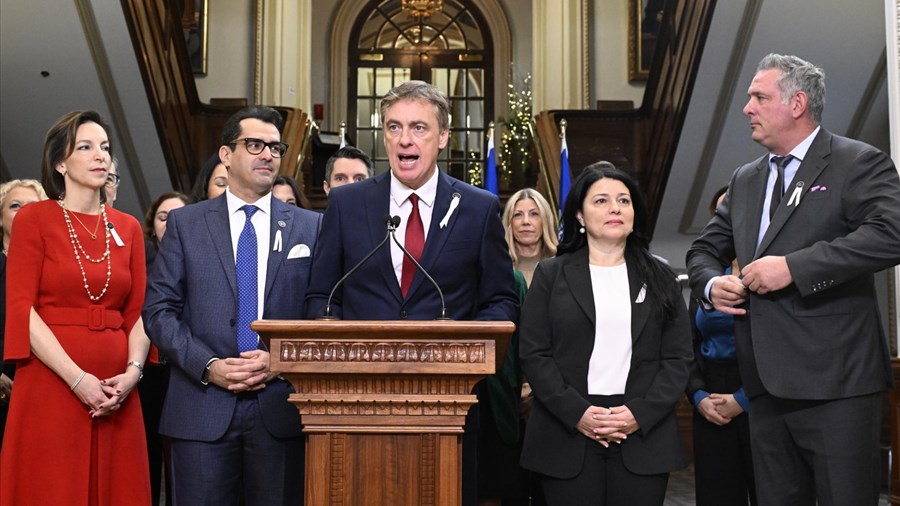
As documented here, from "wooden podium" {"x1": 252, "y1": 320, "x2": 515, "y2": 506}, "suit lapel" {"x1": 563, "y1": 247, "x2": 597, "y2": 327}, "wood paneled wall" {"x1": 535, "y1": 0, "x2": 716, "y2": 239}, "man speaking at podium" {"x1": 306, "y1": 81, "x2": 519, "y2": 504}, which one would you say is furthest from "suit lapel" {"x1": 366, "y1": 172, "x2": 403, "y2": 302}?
"wood paneled wall" {"x1": 535, "y1": 0, "x2": 716, "y2": 239}

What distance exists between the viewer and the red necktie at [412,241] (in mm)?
2914

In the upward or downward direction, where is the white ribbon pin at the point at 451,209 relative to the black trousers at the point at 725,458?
upward

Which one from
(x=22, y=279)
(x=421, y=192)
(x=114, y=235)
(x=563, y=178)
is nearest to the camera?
(x=421, y=192)

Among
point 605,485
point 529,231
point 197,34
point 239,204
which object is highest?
point 197,34

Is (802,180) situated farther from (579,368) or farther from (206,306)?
(206,306)

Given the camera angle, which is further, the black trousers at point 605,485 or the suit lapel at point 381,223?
the black trousers at point 605,485

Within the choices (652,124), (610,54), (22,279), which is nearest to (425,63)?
(610,54)

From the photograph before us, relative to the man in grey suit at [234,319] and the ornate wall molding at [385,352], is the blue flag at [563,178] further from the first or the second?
the ornate wall molding at [385,352]

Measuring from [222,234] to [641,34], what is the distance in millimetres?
8462

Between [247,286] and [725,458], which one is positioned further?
[725,458]

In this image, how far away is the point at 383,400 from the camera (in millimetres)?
2410

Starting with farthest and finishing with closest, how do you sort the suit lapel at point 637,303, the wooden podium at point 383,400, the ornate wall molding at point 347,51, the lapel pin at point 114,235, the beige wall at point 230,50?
the ornate wall molding at point 347,51, the beige wall at point 230,50, the lapel pin at point 114,235, the suit lapel at point 637,303, the wooden podium at point 383,400

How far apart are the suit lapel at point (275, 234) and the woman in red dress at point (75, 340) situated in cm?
60

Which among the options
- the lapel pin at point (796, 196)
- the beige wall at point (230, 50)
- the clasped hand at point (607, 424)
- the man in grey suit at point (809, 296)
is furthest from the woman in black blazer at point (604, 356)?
the beige wall at point (230, 50)
